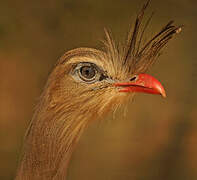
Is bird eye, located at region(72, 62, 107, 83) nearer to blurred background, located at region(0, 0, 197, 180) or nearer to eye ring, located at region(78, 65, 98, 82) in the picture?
eye ring, located at region(78, 65, 98, 82)

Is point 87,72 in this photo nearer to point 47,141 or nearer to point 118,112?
point 47,141

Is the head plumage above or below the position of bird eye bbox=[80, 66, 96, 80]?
above

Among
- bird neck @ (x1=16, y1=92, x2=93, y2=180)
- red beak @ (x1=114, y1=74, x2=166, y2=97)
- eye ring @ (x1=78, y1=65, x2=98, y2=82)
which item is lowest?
bird neck @ (x1=16, y1=92, x2=93, y2=180)

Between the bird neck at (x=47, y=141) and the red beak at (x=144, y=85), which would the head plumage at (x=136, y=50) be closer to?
the red beak at (x=144, y=85)

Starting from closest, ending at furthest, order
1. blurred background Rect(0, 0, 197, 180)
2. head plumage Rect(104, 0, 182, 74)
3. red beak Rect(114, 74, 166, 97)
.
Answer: red beak Rect(114, 74, 166, 97), head plumage Rect(104, 0, 182, 74), blurred background Rect(0, 0, 197, 180)

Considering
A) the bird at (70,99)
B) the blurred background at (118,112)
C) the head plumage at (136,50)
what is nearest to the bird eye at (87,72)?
the bird at (70,99)

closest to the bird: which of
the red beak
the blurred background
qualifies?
the red beak
